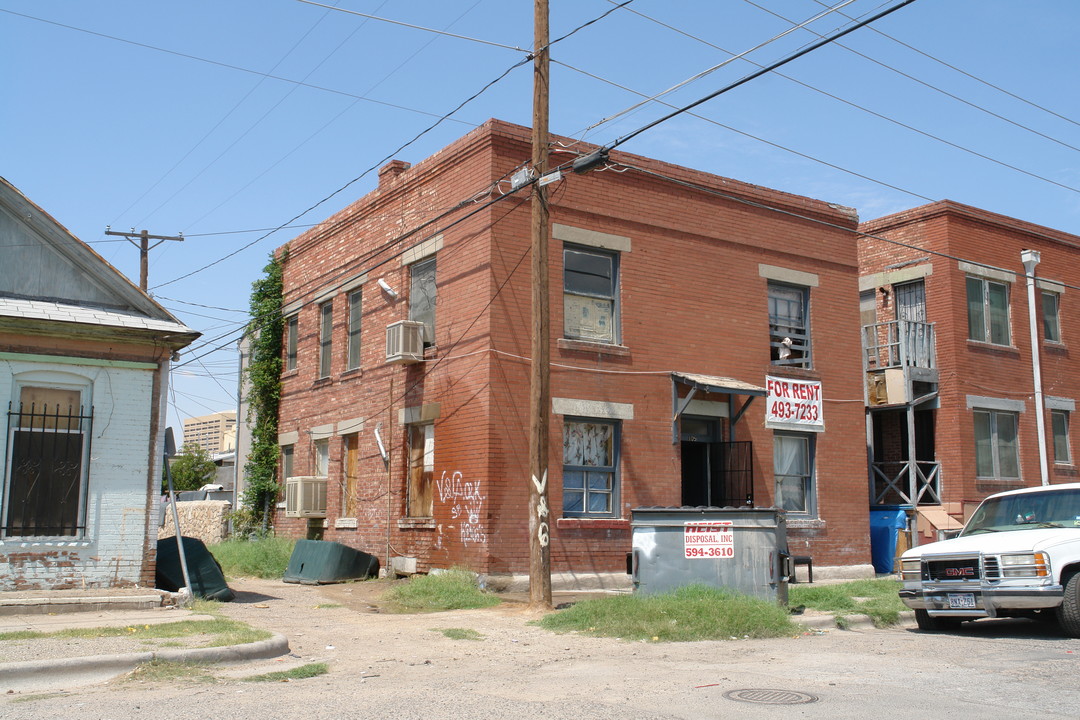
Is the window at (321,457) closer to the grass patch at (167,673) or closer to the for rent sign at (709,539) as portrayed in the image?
the for rent sign at (709,539)

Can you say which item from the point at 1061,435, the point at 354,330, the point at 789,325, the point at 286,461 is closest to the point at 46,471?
the point at 354,330

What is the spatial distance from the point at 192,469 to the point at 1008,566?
4450cm

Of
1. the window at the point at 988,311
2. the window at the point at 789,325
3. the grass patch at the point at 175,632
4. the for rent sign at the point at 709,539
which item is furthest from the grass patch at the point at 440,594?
the window at the point at 988,311

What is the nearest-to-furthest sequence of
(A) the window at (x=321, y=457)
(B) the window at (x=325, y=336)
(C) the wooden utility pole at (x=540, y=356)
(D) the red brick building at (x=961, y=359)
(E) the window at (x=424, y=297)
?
(C) the wooden utility pole at (x=540, y=356) < (E) the window at (x=424, y=297) < (A) the window at (x=321, y=457) < (B) the window at (x=325, y=336) < (D) the red brick building at (x=961, y=359)

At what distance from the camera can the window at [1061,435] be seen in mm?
24562

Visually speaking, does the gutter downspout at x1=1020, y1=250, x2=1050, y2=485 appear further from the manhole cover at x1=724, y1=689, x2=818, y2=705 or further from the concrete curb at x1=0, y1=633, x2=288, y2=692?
the concrete curb at x1=0, y1=633, x2=288, y2=692

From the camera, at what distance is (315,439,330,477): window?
21.3 meters

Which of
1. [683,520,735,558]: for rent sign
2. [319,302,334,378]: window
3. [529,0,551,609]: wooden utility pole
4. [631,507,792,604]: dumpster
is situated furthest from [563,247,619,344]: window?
[319,302,334,378]: window

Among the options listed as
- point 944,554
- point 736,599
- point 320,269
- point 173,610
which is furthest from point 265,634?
point 320,269

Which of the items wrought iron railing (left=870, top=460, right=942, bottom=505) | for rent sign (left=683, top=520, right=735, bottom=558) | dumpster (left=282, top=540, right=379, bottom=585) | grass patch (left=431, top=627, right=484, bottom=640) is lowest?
grass patch (left=431, top=627, right=484, bottom=640)

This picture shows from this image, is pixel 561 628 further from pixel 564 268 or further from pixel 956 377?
pixel 956 377

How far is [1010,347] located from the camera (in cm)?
2375

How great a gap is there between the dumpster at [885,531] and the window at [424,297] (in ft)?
34.4

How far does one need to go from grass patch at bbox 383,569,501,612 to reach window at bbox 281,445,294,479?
7902 mm
